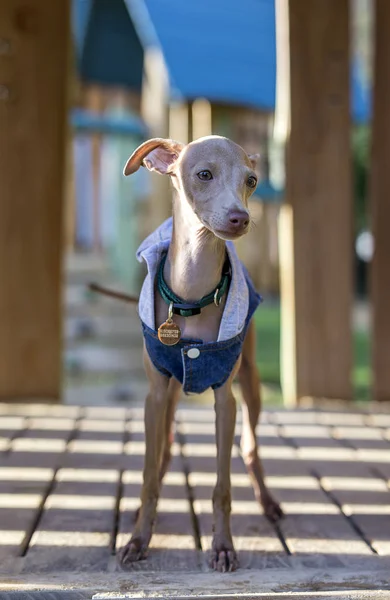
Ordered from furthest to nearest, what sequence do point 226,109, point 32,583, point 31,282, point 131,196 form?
point 131,196
point 226,109
point 31,282
point 32,583

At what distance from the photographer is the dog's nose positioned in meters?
1.91

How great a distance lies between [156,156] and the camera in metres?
2.21

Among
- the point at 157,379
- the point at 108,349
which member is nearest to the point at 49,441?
the point at 157,379

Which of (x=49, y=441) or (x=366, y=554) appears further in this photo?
(x=49, y=441)

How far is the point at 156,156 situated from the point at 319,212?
8.13 feet

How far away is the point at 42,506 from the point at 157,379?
743mm

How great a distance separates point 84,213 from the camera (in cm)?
1021

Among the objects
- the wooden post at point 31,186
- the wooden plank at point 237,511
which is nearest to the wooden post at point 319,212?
the wooden plank at point 237,511

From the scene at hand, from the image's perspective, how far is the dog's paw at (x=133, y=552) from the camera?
2182mm

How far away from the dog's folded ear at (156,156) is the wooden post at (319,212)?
2.42 m

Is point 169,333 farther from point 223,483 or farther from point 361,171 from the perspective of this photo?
point 361,171

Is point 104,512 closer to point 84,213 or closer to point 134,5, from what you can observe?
point 134,5

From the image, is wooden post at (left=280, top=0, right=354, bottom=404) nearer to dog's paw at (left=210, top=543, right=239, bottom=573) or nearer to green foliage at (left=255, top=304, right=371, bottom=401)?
green foliage at (left=255, top=304, right=371, bottom=401)

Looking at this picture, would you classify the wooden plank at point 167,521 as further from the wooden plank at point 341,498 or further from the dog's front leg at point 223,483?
the wooden plank at point 341,498
